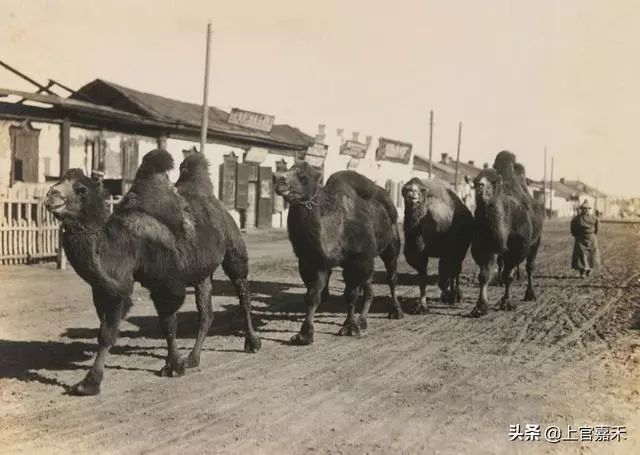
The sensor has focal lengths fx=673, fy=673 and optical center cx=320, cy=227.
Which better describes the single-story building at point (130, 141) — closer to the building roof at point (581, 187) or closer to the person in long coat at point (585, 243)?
the person in long coat at point (585, 243)

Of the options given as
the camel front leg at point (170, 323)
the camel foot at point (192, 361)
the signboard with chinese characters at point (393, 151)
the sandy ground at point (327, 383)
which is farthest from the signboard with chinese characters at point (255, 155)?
the camel front leg at point (170, 323)

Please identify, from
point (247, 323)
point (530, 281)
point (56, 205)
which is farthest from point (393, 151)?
point (56, 205)

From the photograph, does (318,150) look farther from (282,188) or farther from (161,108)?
(282,188)

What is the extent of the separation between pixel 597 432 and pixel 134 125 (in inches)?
795

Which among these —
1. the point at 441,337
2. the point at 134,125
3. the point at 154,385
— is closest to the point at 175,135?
the point at 134,125

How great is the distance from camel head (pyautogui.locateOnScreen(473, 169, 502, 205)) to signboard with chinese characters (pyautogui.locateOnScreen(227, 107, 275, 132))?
729 inches

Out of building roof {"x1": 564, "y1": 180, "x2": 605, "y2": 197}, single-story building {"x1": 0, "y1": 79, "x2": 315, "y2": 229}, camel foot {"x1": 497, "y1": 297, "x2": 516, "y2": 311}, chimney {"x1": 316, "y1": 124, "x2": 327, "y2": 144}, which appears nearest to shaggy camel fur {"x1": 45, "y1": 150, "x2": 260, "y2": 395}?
camel foot {"x1": 497, "y1": 297, "x2": 516, "y2": 311}

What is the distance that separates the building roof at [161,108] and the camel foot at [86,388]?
17.2 metres

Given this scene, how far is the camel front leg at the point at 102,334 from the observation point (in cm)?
614

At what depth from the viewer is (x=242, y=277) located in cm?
822

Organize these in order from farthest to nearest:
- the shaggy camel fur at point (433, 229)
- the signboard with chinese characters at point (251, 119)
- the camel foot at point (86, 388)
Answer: the signboard with chinese characters at point (251, 119) < the shaggy camel fur at point (433, 229) < the camel foot at point (86, 388)

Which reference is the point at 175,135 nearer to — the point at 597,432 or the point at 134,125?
the point at 134,125

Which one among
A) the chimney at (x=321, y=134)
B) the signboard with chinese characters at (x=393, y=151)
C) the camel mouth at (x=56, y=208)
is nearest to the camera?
the camel mouth at (x=56, y=208)

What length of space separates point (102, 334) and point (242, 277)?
2275 mm
